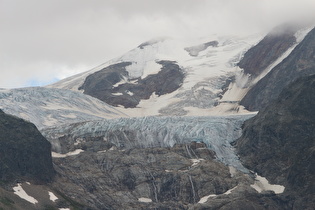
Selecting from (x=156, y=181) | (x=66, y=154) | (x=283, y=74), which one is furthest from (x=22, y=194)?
(x=283, y=74)

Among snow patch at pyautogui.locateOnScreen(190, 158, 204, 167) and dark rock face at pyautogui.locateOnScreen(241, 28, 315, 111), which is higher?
dark rock face at pyautogui.locateOnScreen(241, 28, 315, 111)

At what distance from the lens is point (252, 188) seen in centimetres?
10025

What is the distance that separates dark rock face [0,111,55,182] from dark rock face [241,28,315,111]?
78.0 metres

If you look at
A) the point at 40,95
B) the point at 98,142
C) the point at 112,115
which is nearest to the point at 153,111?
the point at 112,115

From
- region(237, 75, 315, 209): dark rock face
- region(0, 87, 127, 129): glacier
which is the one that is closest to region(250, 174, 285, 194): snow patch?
region(237, 75, 315, 209): dark rock face

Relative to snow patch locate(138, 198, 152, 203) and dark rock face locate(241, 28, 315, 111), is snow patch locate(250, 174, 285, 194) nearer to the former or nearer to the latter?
snow patch locate(138, 198, 152, 203)

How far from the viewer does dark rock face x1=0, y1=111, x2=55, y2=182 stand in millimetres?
101188

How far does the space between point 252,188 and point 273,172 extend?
24.2ft

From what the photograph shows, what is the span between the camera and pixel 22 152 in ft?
344

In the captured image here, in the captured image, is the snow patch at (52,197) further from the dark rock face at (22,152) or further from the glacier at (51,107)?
the glacier at (51,107)

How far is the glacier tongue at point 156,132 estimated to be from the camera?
120 metres

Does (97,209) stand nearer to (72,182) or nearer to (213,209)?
(72,182)

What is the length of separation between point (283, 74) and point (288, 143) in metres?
64.1

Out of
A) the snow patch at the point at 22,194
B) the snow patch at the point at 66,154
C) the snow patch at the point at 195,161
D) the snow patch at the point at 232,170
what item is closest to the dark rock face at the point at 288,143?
the snow patch at the point at 232,170
